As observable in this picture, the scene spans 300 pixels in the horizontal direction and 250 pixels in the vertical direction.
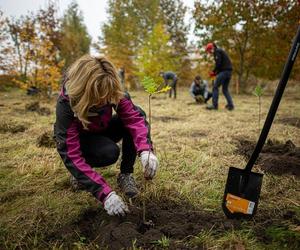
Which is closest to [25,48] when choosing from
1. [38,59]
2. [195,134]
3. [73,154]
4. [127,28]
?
[38,59]

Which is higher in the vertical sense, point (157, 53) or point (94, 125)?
point (157, 53)

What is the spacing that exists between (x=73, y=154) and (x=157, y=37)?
53.4 ft

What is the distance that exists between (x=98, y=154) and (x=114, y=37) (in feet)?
67.7

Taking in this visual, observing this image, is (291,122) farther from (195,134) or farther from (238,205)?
(238,205)

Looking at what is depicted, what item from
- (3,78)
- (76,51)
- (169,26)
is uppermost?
(169,26)

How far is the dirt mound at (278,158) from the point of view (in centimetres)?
304

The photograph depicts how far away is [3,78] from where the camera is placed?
1476 centimetres

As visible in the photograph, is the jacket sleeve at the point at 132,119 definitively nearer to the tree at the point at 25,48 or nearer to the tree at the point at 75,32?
the tree at the point at 25,48

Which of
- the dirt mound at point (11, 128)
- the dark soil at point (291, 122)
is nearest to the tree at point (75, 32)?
the dirt mound at point (11, 128)

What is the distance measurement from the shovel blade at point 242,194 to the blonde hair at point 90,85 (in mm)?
1015

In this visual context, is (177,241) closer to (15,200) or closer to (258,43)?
(15,200)

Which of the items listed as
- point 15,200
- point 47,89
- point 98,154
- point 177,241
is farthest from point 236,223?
point 47,89

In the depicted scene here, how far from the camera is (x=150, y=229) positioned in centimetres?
192

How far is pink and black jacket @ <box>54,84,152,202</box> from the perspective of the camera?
2.00 m
